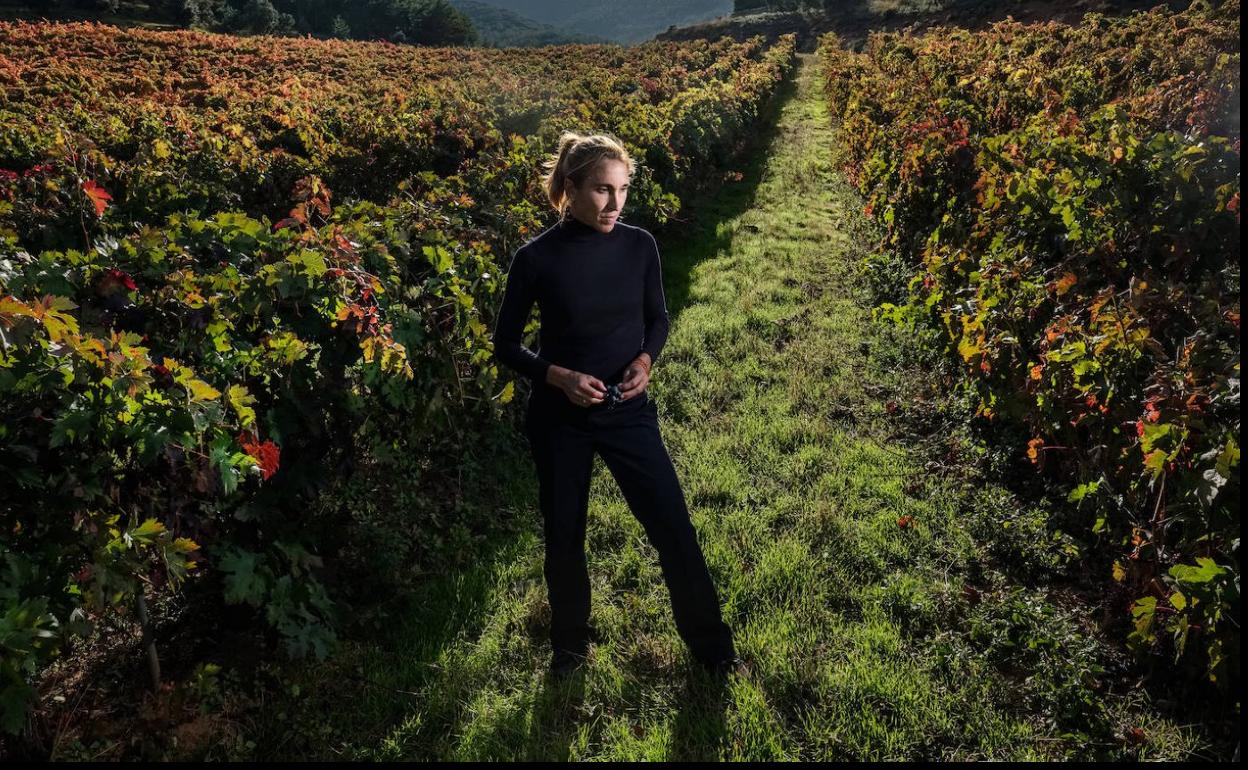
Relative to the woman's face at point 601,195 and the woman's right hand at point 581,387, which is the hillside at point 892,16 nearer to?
the woman's face at point 601,195

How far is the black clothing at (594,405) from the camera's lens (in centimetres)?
270

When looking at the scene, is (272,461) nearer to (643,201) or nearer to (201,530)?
(201,530)

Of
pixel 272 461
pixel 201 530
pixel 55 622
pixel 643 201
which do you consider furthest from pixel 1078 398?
pixel 643 201

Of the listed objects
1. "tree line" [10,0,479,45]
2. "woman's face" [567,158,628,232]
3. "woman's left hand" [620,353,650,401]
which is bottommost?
"woman's left hand" [620,353,650,401]

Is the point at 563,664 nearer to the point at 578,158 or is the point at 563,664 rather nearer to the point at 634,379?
the point at 634,379

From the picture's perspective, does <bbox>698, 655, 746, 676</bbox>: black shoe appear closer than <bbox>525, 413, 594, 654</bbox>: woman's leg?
No

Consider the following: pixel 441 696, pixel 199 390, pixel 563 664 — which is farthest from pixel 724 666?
pixel 199 390

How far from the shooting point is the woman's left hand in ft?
8.87

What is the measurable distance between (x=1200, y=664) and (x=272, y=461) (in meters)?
3.71

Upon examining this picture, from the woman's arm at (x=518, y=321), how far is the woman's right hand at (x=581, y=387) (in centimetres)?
11

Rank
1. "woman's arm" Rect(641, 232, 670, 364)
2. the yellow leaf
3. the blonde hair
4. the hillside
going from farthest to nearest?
the hillside → "woman's arm" Rect(641, 232, 670, 364) → the blonde hair → the yellow leaf

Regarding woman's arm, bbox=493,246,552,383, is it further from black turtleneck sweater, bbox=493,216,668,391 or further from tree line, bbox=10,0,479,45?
tree line, bbox=10,0,479,45

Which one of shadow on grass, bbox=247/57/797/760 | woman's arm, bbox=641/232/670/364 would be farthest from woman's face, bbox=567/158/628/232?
shadow on grass, bbox=247/57/797/760

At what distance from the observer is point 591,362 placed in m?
2.75
